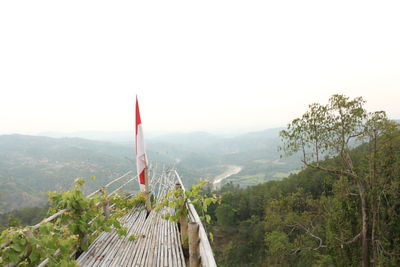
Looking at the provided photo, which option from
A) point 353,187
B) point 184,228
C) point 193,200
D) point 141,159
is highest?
point 141,159

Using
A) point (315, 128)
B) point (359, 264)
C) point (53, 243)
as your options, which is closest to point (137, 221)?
point (53, 243)

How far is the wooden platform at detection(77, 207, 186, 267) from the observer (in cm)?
306

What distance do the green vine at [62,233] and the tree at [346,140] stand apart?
6.96 meters

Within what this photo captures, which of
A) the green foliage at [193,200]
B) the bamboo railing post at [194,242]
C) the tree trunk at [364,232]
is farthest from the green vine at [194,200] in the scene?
the tree trunk at [364,232]

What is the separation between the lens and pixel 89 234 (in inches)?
146

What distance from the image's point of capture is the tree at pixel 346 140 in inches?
297

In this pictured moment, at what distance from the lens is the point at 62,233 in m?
2.90

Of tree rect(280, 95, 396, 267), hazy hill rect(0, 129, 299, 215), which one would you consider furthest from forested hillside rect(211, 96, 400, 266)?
hazy hill rect(0, 129, 299, 215)

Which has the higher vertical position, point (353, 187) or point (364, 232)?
point (353, 187)

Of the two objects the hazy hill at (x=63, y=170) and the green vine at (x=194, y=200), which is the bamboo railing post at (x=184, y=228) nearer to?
the green vine at (x=194, y=200)

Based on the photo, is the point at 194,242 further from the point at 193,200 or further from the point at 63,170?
the point at 63,170

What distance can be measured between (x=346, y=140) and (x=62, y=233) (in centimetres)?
927

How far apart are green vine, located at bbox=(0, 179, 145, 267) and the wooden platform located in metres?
0.16

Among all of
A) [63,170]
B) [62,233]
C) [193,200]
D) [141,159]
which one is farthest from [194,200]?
[63,170]
